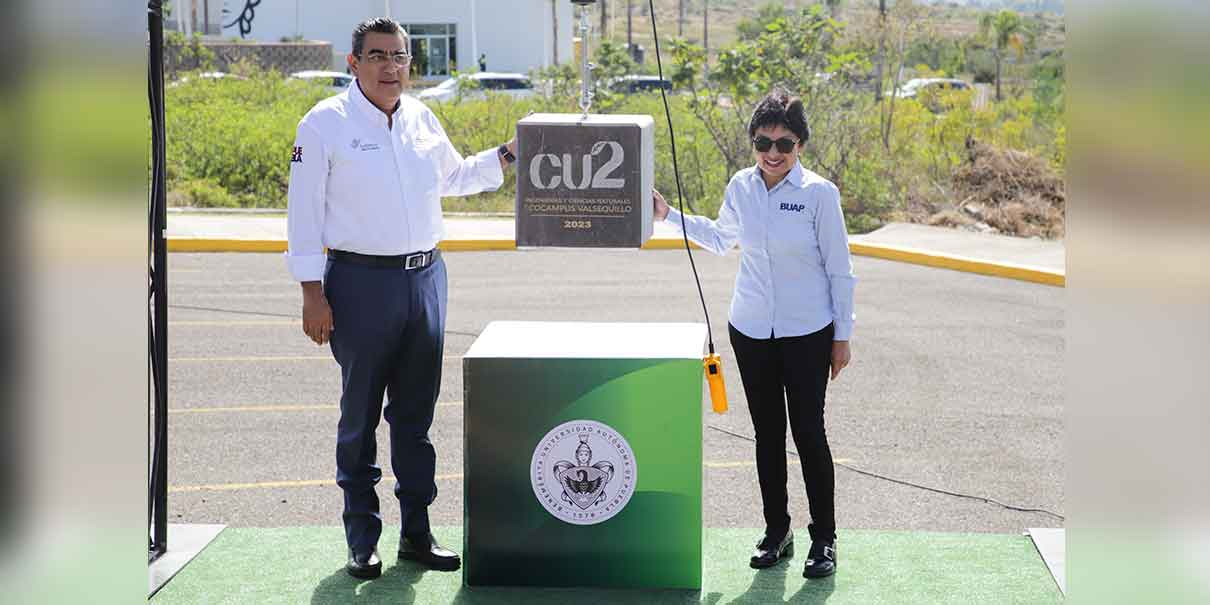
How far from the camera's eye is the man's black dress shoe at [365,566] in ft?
16.2

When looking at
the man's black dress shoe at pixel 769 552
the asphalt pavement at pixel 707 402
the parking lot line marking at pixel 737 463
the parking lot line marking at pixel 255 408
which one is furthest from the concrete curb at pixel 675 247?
the man's black dress shoe at pixel 769 552

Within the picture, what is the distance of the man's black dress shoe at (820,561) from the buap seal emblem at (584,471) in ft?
2.35

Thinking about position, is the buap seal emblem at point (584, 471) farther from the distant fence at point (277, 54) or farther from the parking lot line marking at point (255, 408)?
the distant fence at point (277, 54)

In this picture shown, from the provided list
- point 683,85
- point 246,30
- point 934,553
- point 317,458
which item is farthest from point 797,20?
point 246,30

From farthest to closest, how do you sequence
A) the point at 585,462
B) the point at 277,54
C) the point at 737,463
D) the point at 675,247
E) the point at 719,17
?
the point at 719,17 → the point at 277,54 → the point at 675,247 → the point at 737,463 → the point at 585,462

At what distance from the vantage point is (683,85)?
711 inches

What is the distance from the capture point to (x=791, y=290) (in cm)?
484

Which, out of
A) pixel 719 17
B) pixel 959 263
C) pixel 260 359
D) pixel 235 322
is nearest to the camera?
pixel 260 359

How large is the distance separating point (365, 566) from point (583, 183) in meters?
1.42

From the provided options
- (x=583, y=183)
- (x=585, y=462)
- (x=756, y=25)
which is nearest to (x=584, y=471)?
(x=585, y=462)

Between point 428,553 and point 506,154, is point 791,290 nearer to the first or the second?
point 506,154
